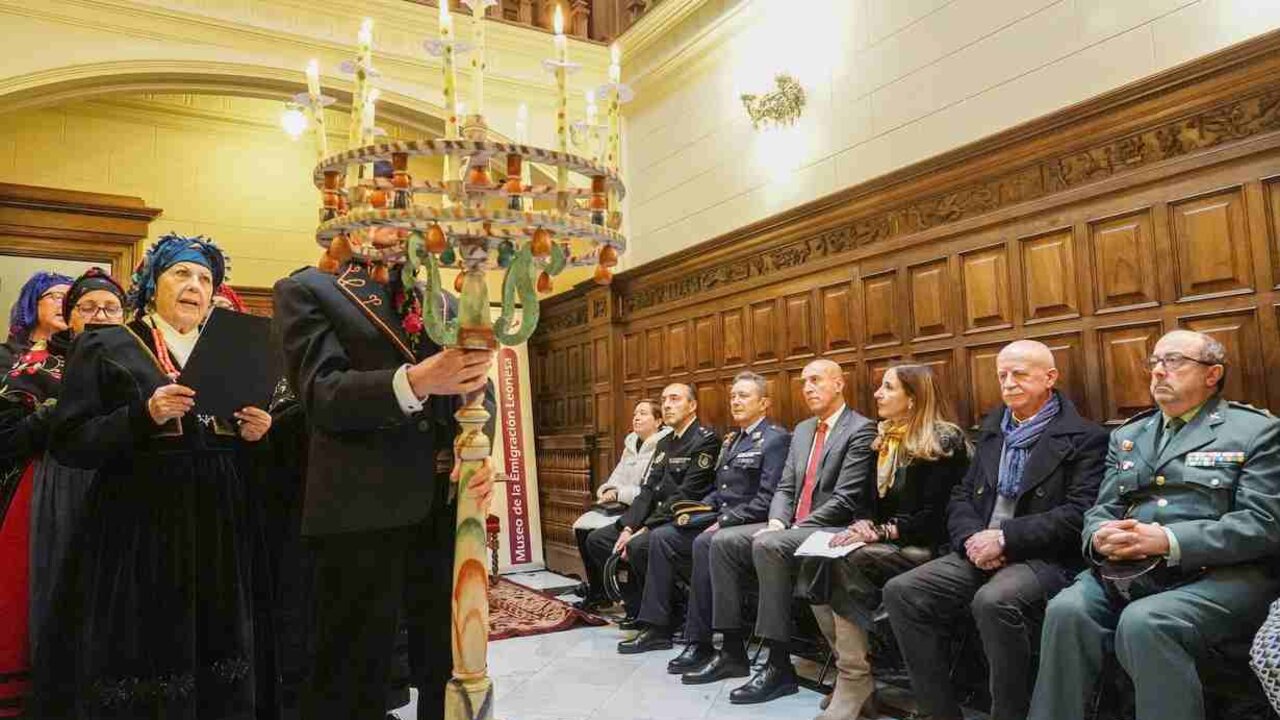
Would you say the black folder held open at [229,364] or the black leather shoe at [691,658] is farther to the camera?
the black leather shoe at [691,658]

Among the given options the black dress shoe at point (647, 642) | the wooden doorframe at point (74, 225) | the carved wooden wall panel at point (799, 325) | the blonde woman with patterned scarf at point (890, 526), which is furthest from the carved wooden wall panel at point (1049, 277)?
the wooden doorframe at point (74, 225)

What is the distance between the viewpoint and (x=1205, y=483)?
2.36 meters

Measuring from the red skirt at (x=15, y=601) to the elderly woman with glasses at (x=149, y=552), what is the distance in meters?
0.25

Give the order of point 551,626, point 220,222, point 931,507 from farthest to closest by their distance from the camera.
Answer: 1. point 220,222
2. point 551,626
3. point 931,507

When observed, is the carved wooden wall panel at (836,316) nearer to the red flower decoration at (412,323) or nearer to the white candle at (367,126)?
the red flower decoration at (412,323)

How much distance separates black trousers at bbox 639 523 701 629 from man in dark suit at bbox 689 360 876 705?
0.33 m

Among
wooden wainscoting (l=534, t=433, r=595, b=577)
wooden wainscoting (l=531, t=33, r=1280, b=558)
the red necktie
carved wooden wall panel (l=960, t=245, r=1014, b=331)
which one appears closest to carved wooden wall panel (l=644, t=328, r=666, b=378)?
wooden wainscoting (l=531, t=33, r=1280, b=558)

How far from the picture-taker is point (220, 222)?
280 inches

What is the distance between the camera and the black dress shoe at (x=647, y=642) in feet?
13.2

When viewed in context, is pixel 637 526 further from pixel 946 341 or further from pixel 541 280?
pixel 541 280

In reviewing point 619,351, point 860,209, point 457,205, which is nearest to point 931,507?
point 860,209

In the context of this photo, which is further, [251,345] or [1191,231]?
[1191,231]

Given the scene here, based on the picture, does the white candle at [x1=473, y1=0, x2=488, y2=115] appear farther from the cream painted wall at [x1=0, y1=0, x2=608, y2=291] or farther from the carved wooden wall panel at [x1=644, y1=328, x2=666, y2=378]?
the carved wooden wall panel at [x1=644, y1=328, x2=666, y2=378]

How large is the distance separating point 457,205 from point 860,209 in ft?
11.1
